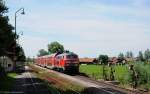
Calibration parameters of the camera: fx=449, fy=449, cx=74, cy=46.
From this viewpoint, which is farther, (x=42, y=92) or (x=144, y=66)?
(x=144, y=66)

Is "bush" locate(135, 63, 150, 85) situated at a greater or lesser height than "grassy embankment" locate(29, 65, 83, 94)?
greater

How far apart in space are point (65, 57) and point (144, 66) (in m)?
20.0

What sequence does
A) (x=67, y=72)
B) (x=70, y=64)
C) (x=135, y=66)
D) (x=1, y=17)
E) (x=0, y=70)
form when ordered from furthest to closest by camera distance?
1. (x=67, y=72)
2. (x=70, y=64)
3. (x=0, y=70)
4. (x=135, y=66)
5. (x=1, y=17)

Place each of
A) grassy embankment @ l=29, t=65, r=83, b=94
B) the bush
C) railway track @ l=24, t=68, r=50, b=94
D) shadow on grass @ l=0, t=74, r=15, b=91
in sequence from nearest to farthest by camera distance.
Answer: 1. railway track @ l=24, t=68, r=50, b=94
2. grassy embankment @ l=29, t=65, r=83, b=94
3. shadow on grass @ l=0, t=74, r=15, b=91
4. the bush

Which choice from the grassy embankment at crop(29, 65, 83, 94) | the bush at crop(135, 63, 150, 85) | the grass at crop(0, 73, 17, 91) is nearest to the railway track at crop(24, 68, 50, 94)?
the grassy embankment at crop(29, 65, 83, 94)

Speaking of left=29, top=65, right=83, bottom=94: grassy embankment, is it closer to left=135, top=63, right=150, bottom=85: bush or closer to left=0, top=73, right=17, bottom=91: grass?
left=0, top=73, right=17, bottom=91: grass

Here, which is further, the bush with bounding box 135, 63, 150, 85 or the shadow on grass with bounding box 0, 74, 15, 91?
the bush with bounding box 135, 63, 150, 85

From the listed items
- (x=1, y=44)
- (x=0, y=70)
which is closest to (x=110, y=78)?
(x=0, y=70)

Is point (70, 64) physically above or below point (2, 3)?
below

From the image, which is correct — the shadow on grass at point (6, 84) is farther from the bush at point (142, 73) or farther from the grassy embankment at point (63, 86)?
the bush at point (142, 73)

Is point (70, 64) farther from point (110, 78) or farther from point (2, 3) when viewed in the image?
point (2, 3)

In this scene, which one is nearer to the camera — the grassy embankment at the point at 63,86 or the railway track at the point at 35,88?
the railway track at the point at 35,88

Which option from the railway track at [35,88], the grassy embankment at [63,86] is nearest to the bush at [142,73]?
Result: the grassy embankment at [63,86]

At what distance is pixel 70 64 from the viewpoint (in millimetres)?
63250
